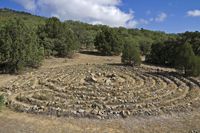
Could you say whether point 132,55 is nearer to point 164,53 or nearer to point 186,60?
point 164,53

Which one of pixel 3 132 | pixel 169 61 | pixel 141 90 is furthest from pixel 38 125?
pixel 169 61

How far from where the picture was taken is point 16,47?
3114 cm

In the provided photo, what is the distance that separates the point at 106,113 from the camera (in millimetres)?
19234

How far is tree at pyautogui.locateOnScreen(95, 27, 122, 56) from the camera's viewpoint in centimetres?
4447

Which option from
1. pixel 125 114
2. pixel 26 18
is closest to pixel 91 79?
pixel 125 114

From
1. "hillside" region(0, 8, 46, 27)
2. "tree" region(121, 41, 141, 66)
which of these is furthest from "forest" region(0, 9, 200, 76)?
"hillside" region(0, 8, 46, 27)

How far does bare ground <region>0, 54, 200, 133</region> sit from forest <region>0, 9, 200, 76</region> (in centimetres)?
1190

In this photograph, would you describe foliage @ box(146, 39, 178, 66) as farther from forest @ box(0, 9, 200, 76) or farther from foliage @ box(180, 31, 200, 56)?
foliage @ box(180, 31, 200, 56)

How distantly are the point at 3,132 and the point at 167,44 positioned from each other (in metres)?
25.7

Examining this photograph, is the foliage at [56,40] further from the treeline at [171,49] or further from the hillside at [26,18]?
the hillside at [26,18]

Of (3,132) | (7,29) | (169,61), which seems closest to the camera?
(3,132)

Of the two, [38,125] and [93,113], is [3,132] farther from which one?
[93,113]

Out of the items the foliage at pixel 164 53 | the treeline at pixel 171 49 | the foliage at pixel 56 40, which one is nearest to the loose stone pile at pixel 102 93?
the treeline at pixel 171 49

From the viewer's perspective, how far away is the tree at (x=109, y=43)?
146ft
